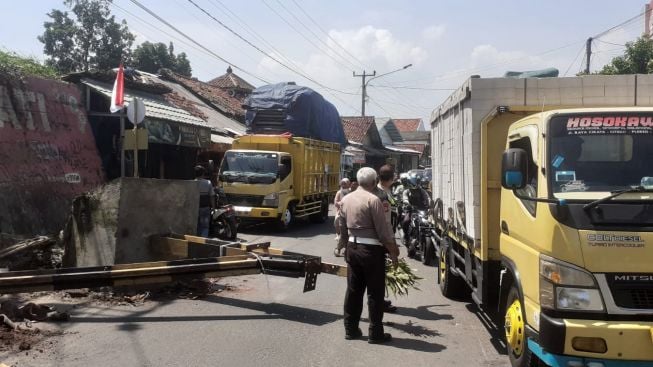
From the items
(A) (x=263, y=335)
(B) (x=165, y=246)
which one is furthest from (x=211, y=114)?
(A) (x=263, y=335)

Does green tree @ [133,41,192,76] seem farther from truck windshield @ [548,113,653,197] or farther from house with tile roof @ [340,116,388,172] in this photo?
truck windshield @ [548,113,653,197]

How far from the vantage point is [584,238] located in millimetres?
3672

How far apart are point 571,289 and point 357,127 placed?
1649 inches

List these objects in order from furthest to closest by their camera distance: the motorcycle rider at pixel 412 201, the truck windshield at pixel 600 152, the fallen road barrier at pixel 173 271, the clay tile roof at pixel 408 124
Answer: the clay tile roof at pixel 408 124
the motorcycle rider at pixel 412 201
the fallen road barrier at pixel 173 271
the truck windshield at pixel 600 152

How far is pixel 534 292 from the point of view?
4000 millimetres

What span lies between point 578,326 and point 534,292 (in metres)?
0.44

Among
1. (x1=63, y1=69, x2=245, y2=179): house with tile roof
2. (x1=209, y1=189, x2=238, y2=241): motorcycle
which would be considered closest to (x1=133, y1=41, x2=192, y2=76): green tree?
(x1=63, y1=69, x2=245, y2=179): house with tile roof

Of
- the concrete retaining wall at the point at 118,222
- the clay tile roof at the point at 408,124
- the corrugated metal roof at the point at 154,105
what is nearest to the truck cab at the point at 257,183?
the corrugated metal roof at the point at 154,105

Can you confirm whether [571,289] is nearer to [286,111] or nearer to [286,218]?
[286,218]

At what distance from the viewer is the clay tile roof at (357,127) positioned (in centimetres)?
4435

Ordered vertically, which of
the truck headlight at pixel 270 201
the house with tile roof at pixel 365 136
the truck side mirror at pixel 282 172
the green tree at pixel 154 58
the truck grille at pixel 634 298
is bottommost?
the truck grille at pixel 634 298

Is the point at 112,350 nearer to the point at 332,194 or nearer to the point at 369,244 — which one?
the point at 369,244

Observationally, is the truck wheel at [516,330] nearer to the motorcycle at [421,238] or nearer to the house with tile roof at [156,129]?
the motorcycle at [421,238]

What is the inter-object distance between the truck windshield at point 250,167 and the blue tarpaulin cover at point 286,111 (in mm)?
3853
